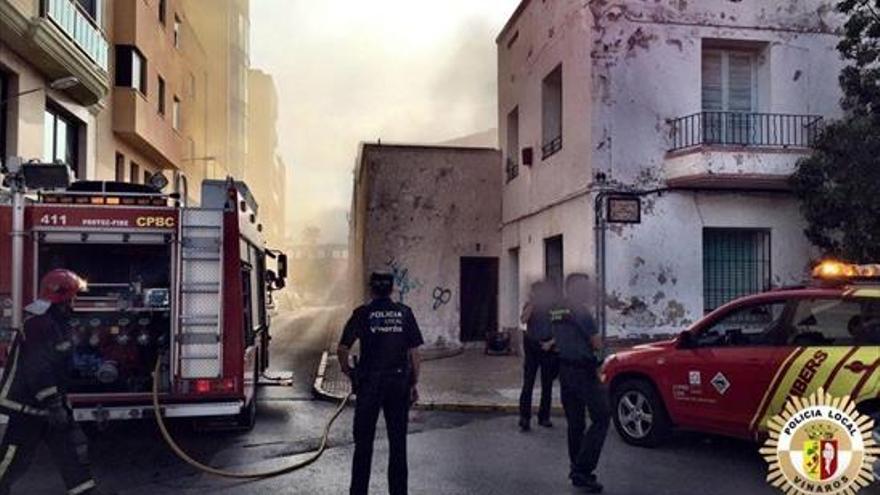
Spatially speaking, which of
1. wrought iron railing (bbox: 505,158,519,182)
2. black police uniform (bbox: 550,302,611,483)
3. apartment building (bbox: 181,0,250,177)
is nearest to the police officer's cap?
black police uniform (bbox: 550,302,611,483)

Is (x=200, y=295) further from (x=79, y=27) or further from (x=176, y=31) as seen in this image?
(x=176, y=31)

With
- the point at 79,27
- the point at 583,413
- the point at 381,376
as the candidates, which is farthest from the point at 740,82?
the point at 79,27

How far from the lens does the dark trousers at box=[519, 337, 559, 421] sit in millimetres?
8328

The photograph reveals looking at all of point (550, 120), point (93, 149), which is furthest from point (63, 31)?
point (550, 120)

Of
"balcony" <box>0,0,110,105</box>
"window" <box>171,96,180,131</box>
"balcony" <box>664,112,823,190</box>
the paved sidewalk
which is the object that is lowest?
the paved sidewalk

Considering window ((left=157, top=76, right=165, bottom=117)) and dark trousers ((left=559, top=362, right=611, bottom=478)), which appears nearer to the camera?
dark trousers ((left=559, top=362, right=611, bottom=478))

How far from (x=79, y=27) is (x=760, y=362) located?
13.2 meters

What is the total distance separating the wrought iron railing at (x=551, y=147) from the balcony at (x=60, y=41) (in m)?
8.54

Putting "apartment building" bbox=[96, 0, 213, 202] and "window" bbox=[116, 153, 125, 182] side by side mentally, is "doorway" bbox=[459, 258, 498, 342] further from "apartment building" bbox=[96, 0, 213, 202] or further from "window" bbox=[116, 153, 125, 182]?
"window" bbox=[116, 153, 125, 182]

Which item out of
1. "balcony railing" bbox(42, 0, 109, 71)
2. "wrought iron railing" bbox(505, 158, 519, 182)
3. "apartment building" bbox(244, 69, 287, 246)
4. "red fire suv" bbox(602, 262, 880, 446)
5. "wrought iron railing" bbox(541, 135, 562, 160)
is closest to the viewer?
"red fire suv" bbox(602, 262, 880, 446)

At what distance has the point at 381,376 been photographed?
525 cm

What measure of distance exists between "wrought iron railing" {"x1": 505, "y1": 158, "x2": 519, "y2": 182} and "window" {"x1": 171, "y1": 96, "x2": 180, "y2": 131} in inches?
452

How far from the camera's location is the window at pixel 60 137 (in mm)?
14625

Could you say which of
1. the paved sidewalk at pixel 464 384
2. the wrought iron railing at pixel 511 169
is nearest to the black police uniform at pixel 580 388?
the paved sidewalk at pixel 464 384
